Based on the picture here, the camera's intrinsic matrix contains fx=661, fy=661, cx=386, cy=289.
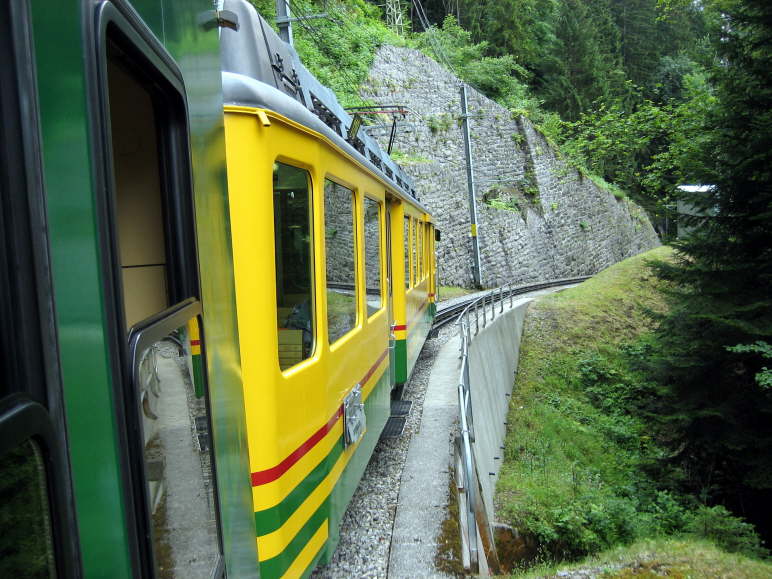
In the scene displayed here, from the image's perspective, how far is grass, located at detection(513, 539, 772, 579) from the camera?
580 centimetres

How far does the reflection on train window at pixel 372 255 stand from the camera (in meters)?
5.48

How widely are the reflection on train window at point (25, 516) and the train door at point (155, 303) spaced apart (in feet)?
0.79

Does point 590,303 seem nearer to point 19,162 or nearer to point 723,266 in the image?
point 723,266

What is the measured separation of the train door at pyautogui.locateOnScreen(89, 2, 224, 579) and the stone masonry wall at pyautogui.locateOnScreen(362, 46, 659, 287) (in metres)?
25.4

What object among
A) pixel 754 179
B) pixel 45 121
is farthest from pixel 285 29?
pixel 45 121

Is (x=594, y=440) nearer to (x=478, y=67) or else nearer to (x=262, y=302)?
(x=262, y=302)

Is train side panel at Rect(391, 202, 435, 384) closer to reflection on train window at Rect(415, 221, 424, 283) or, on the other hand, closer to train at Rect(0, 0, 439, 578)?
reflection on train window at Rect(415, 221, 424, 283)

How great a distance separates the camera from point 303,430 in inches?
137

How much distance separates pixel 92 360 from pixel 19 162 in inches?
12.5

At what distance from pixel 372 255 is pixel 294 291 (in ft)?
7.69

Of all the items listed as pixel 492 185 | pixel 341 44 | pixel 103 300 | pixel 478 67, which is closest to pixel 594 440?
pixel 103 300

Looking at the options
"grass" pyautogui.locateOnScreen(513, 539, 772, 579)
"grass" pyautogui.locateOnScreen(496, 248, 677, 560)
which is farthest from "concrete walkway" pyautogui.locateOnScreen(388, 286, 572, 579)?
"grass" pyautogui.locateOnScreen(496, 248, 677, 560)

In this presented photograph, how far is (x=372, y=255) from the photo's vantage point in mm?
5836

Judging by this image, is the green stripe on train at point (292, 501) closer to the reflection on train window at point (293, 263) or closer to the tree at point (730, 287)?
the reflection on train window at point (293, 263)
